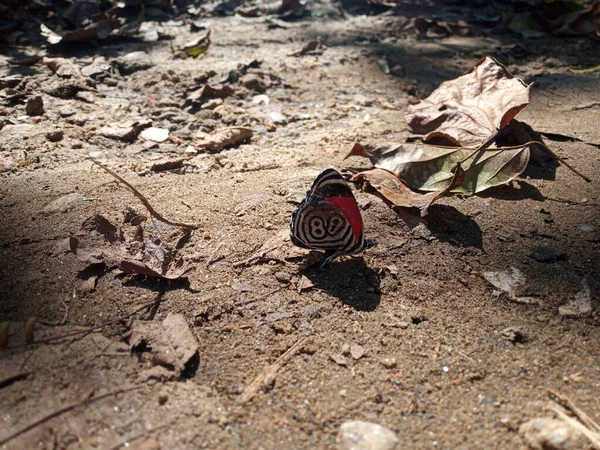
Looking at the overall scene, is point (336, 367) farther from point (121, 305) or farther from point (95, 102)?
point (95, 102)

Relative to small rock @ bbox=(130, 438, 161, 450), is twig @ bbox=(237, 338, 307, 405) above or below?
below

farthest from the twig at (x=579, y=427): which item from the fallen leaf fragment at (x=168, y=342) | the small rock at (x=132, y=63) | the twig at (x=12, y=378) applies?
the small rock at (x=132, y=63)

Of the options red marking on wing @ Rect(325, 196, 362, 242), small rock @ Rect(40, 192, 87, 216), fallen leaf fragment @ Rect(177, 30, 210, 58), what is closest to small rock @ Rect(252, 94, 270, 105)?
fallen leaf fragment @ Rect(177, 30, 210, 58)

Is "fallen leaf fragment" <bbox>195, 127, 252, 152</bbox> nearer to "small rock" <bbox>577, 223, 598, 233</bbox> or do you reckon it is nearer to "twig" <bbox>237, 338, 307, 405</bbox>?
"twig" <bbox>237, 338, 307, 405</bbox>

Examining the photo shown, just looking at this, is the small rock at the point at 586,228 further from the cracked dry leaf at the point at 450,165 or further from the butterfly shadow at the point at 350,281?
Answer: the butterfly shadow at the point at 350,281

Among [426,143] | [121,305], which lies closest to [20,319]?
[121,305]

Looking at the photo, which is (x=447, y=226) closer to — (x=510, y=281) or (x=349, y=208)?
(x=510, y=281)
